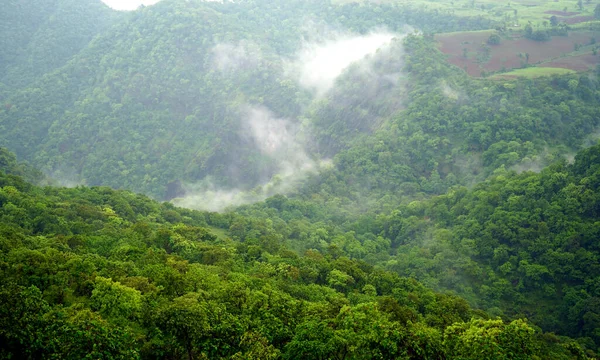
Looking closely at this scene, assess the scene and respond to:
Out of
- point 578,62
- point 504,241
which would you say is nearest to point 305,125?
point 578,62

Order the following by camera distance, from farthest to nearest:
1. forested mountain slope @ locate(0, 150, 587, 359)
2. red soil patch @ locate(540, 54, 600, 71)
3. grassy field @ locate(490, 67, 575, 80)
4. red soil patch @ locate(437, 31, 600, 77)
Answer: red soil patch @ locate(437, 31, 600, 77) → red soil patch @ locate(540, 54, 600, 71) → grassy field @ locate(490, 67, 575, 80) → forested mountain slope @ locate(0, 150, 587, 359)

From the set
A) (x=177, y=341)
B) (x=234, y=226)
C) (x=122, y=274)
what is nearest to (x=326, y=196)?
(x=234, y=226)

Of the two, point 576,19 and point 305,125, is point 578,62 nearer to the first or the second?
point 576,19

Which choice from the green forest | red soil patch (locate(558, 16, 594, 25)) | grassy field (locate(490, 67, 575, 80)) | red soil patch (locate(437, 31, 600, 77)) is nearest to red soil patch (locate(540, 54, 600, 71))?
grassy field (locate(490, 67, 575, 80))

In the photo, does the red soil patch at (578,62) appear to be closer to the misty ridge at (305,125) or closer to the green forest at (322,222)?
the green forest at (322,222)

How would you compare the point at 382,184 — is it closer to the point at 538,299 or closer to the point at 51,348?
the point at 538,299

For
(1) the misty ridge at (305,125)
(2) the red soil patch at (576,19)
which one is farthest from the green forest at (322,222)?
(2) the red soil patch at (576,19)

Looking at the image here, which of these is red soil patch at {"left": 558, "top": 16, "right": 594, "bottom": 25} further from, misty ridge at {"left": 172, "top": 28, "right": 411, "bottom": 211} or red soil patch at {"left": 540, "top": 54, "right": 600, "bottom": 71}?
misty ridge at {"left": 172, "top": 28, "right": 411, "bottom": 211}
